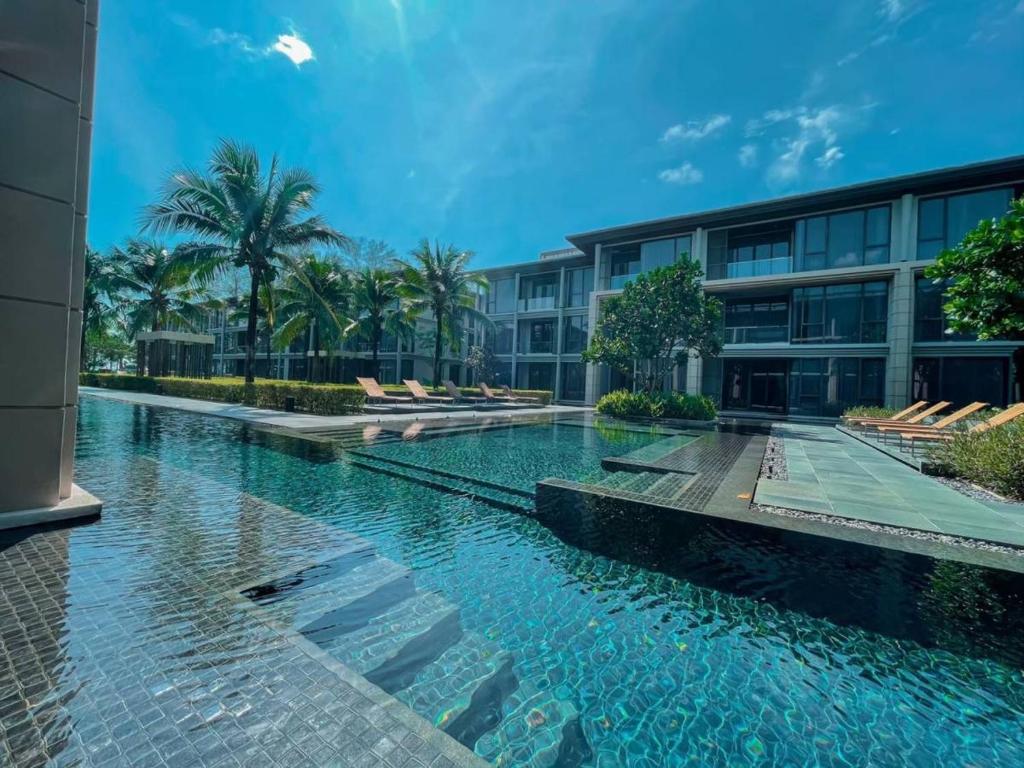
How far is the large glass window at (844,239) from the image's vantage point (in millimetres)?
20859

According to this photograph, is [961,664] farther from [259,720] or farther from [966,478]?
[966,478]

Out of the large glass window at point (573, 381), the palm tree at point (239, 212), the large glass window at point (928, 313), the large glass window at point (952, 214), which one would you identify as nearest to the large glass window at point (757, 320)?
the large glass window at point (928, 313)

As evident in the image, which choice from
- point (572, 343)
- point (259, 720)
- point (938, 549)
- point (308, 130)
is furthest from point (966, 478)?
point (308, 130)

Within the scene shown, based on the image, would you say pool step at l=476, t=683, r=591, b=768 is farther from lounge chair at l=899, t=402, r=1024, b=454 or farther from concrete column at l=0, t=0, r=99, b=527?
lounge chair at l=899, t=402, r=1024, b=454

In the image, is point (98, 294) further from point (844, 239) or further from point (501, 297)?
point (844, 239)

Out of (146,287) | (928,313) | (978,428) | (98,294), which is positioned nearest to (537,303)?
(928,313)

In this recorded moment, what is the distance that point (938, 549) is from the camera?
3900mm

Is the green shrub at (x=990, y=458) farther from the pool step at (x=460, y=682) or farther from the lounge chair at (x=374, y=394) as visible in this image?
the lounge chair at (x=374, y=394)

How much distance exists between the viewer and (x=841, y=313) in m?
21.8

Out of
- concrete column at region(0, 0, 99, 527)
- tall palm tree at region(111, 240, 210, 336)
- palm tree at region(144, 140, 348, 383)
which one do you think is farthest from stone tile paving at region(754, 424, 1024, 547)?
tall palm tree at region(111, 240, 210, 336)

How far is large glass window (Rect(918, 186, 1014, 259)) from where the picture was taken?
62.2 feet

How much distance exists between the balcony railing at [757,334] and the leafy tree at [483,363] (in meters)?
16.0

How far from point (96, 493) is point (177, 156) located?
1647 cm

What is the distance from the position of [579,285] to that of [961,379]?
19982 mm
